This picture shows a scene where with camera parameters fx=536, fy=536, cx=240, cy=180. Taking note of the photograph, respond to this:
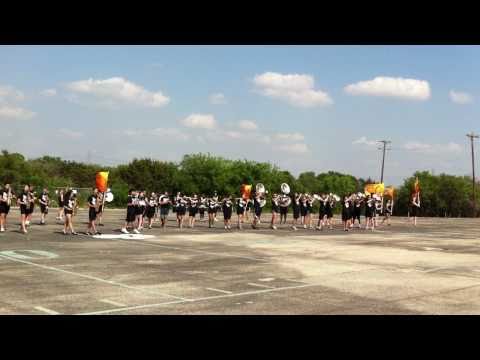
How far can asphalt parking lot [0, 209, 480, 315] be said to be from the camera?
340 inches

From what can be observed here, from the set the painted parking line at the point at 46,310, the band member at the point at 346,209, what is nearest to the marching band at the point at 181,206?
the band member at the point at 346,209

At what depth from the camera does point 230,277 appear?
38.1 feet

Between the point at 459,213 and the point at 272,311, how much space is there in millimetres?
77301

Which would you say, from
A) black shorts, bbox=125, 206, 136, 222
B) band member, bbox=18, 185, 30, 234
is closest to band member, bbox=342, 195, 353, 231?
black shorts, bbox=125, 206, 136, 222

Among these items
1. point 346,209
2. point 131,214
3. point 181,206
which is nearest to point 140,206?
point 131,214

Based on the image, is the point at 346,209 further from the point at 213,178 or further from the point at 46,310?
the point at 213,178

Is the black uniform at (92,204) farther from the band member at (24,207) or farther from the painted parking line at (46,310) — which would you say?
the painted parking line at (46,310)

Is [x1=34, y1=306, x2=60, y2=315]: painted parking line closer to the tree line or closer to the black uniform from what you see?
the black uniform

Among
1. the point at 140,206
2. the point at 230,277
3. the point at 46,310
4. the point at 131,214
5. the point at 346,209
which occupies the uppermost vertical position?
the point at 346,209

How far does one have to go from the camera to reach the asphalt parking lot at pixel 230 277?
28.3 feet

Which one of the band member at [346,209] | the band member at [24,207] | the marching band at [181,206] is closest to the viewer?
the band member at [24,207]
